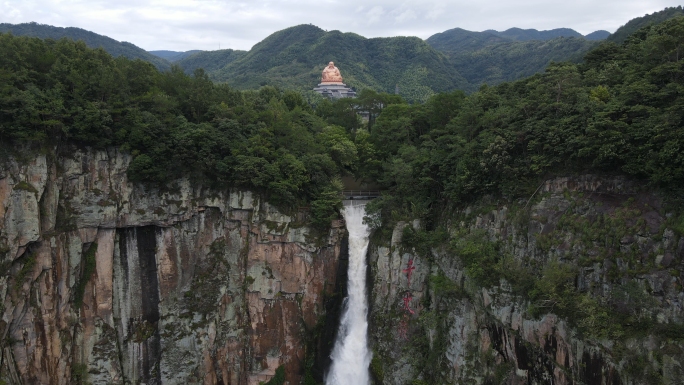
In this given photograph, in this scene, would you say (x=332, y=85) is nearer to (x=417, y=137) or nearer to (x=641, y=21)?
(x=417, y=137)

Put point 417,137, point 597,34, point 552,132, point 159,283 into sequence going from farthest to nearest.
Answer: point 597,34 → point 417,137 → point 159,283 → point 552,132

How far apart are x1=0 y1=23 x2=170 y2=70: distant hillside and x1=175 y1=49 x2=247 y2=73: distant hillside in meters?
4.84

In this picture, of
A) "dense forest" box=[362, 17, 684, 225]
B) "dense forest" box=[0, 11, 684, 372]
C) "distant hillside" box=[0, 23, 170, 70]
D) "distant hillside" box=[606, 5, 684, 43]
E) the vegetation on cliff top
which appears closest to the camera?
"dense forest" box=[362, 17, 684, 225]

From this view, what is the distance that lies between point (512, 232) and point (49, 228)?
1925cm

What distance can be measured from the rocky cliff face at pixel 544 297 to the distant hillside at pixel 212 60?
75953 mm

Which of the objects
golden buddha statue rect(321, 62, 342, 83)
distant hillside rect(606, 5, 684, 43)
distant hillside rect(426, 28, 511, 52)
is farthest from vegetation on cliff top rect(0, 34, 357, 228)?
distant hillside rect(426, 28, 511, 52)

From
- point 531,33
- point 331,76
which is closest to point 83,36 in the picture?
point 331,76

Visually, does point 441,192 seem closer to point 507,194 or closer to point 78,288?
point 507,194

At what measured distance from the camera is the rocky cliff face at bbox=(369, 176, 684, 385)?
571 inches

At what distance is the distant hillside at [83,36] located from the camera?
71562mm

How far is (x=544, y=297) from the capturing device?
54.7ft

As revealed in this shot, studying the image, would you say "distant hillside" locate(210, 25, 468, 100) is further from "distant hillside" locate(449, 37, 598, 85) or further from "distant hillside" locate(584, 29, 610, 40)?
"distant hillside" locate(584, 29, 610, 40)

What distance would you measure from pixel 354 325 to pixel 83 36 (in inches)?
3029

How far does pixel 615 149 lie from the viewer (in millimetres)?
16594
